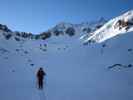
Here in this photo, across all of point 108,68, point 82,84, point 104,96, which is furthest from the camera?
point 108,68

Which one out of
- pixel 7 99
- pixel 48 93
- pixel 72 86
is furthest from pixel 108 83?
pixel 7 99

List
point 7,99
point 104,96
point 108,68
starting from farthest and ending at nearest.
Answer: point 108,68 → point 104,96 → point 7,99

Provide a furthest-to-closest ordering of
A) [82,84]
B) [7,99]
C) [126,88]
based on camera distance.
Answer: [82,84] < [126,88] < [7,99]

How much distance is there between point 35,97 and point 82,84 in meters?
6.28

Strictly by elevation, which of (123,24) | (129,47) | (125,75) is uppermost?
(123,24)

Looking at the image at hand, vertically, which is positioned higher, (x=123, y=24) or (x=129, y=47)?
(x=123, y=24)

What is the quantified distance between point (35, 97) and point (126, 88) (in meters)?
7.95

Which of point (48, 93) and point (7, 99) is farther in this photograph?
point (48, 93)

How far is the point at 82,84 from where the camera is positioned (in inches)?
711

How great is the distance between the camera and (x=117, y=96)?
14016 millimetres

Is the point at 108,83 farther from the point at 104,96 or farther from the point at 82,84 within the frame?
the point at 104,96

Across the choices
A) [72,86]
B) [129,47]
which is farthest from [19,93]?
[129,47]

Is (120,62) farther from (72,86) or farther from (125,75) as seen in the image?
(72,86)

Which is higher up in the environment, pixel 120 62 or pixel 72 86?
pixel 120 62
